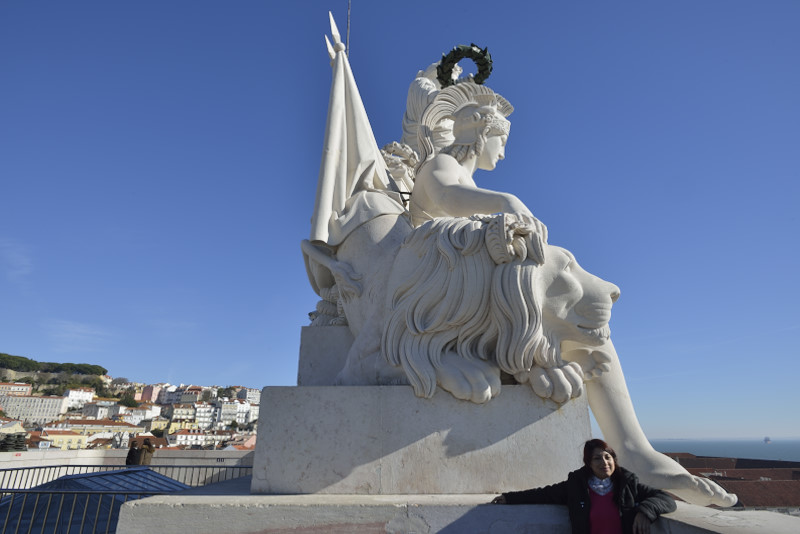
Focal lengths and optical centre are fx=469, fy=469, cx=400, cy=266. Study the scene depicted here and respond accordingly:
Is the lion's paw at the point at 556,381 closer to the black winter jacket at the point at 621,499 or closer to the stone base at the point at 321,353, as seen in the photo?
the black winter jacket at the point at 621,499

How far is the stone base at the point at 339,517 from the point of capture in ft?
7.22

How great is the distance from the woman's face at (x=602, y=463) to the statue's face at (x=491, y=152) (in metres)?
3.00

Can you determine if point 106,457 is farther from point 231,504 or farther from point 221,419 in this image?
point 221,419

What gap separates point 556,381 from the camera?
281 centimetres

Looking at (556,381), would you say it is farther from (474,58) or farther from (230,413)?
(230,413)

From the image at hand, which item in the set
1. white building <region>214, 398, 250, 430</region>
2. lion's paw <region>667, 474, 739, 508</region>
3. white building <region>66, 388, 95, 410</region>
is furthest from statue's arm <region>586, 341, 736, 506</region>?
white building <region>66, 388, 95, 410</region>

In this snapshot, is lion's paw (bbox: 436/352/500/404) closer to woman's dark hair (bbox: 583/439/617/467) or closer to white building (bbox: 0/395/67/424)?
woman's dark hair (bbox: 583/439/617/467)

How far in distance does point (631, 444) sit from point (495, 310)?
1118 mm

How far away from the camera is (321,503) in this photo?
2.33 metres

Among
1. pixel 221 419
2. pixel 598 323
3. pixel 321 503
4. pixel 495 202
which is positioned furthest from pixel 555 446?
pixel 221 419

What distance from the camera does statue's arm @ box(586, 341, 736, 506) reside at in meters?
2.48

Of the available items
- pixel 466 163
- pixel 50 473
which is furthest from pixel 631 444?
pixel 50 473

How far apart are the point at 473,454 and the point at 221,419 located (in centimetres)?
10622

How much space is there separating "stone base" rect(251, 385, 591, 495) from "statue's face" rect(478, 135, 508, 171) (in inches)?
93.5
